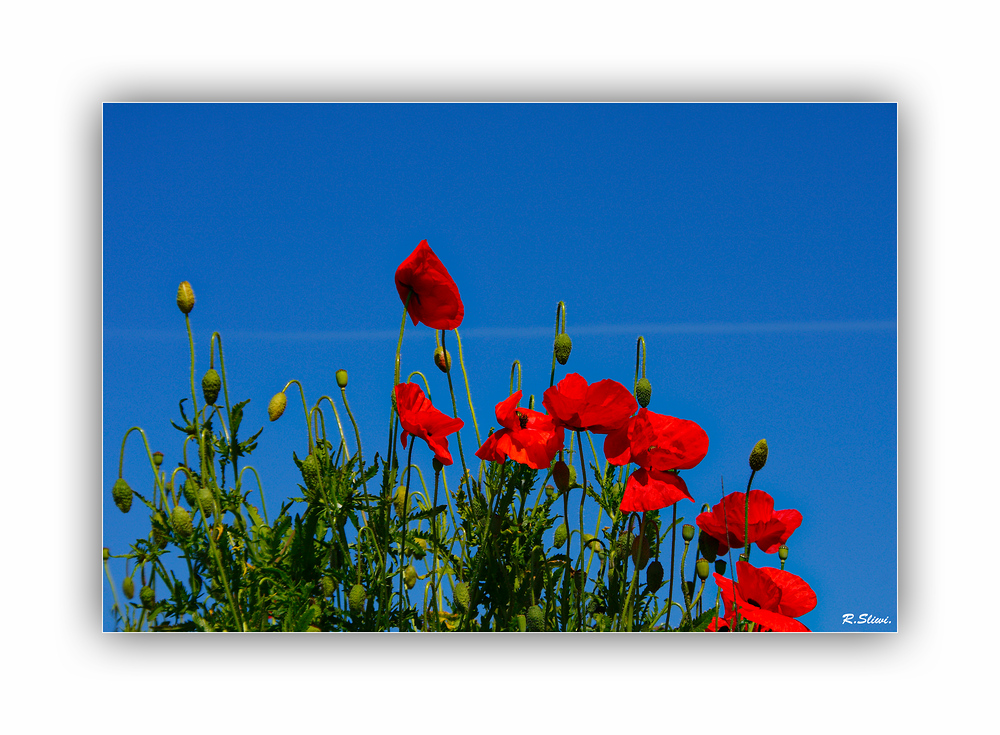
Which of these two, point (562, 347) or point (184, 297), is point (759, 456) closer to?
point (562, 347)

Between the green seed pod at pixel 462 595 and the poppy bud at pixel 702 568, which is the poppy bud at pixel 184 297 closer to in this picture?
the green seed pod at pixel 462 595

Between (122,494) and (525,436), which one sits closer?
(525,436)

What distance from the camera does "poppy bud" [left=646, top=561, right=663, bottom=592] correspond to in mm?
1712

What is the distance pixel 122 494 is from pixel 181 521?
19 centimetres

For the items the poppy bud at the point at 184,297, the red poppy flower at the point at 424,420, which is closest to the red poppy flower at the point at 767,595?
the red poppy flower at the point at 424,420

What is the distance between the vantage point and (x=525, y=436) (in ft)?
5.32

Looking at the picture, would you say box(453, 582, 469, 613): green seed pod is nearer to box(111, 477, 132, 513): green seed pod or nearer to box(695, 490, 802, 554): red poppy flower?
box(695, 490, 802, 554): red poppy flower

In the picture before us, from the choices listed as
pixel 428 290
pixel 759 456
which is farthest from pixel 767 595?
pixel 428 290

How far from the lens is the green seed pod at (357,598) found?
1.67m

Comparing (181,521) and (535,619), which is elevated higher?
(181,521)
